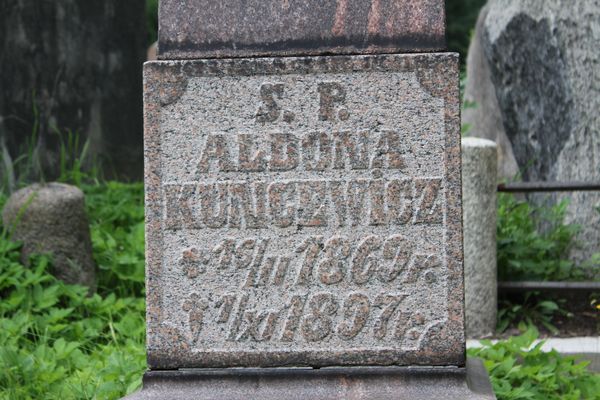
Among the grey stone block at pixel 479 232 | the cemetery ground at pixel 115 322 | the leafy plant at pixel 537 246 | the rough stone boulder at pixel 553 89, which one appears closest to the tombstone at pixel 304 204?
the cemetery ground at pixel 115 322

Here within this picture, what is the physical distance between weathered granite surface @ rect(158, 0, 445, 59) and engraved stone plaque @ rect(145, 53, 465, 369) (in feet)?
0.15

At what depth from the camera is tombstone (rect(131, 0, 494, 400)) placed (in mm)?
2770

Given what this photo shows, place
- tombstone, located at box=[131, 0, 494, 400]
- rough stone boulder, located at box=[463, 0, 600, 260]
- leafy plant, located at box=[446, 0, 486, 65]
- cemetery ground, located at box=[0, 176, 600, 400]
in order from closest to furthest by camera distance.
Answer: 1. tombstone, located at box=[131, 0, 494, 400]
2. cemetery ground, located at box=[0, 176, 600, 400]
3. rough stone boulder, located at box=[463, 0, 600, 260]
4. leafy plant, located at box=[446, 0, 486, 65]

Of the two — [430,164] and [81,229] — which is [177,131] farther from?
[81,229]

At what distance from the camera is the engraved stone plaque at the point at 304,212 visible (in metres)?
2.77

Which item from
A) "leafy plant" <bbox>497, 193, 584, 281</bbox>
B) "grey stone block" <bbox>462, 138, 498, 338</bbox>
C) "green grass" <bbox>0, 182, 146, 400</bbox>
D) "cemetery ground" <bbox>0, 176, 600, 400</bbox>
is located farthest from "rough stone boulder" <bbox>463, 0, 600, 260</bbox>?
"green grass" <bbox>0, 182, 146, 400</bbox>

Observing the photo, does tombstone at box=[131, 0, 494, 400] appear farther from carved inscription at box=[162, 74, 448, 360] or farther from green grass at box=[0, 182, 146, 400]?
green grass at box=[0, 182, 146, 400]

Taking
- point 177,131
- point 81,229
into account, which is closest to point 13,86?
point 81,229

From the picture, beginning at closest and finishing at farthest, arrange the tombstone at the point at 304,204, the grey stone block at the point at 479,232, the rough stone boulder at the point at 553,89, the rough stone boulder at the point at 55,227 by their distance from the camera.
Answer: the tombstone at the point at 304,204 < the grey stone block at the point at 479,232 < the rough stone boulder at the point at 55,227 < the rough stone boulder at the point at 553,89

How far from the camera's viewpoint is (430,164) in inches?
109

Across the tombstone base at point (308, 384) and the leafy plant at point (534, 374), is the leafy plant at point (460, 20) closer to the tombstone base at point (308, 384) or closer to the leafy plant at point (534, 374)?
the leafy plant at point (534, 374)

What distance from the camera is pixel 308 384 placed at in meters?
2.81

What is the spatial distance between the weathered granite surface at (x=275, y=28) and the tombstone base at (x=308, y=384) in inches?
35.5

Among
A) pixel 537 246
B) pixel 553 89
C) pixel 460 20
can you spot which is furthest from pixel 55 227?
pixel 460 20
